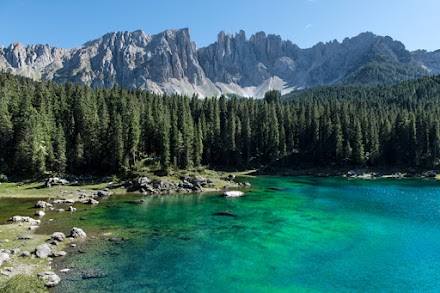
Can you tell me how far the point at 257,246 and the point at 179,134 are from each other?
63.8 metres

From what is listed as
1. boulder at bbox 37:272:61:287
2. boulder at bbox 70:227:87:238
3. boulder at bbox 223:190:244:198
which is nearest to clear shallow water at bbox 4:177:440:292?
boulder at bbox 37:272:61:287

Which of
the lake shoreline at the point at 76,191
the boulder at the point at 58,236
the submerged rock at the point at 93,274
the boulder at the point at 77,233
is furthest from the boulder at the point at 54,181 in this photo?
the submerged rock at the point at 93,274

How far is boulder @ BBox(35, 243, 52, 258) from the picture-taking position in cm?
3422

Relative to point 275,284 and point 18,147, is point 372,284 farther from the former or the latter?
point 18,147

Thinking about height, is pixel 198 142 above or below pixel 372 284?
above

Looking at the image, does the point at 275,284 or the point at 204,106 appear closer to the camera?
the point at 275,284

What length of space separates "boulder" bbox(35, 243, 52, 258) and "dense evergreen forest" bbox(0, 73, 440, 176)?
5285 centimetres

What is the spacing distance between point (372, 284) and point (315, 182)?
7353 cm

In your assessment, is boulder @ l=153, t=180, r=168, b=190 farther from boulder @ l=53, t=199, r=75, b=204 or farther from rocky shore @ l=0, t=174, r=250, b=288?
boulder @ l=53, t=199, r=75, b=204

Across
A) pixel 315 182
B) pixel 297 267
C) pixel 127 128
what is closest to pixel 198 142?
pixel 127 128

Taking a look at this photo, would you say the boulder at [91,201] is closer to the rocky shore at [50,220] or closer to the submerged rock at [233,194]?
the rocky shore at [50,220]

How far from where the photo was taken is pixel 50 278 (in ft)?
94.1

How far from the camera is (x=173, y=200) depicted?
2803 inches

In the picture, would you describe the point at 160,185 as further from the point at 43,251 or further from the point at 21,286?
the point at 21,286
